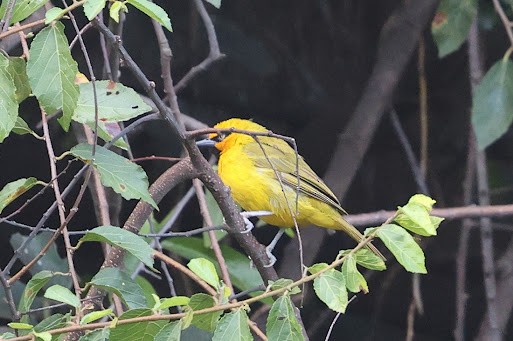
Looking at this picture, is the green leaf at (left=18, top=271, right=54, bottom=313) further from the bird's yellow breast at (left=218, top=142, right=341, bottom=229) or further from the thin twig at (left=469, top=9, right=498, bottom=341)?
the thin twig at (left=469, top=9, right=498, bottom=341)

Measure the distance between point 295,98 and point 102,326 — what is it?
108 inches

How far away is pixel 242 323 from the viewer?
134cm

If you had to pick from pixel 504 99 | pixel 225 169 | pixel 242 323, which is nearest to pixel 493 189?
pixel 504 99

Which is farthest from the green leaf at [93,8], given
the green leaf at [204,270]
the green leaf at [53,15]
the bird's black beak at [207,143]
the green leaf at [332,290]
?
the bird's black beak at [207,143]

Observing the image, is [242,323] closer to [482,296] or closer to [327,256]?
[327,256]

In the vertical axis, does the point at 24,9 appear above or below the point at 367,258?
above

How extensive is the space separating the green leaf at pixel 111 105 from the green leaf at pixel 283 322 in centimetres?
50

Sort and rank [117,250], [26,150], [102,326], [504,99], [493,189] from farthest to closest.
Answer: [493,189] < [26,150] < [504,99] < [117,250] < [102,326]

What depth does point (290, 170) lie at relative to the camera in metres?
3.12

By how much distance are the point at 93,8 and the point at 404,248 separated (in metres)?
0.60

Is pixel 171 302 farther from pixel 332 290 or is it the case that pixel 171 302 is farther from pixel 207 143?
pixel 207 143

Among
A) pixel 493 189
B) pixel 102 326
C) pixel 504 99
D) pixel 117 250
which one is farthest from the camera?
pixel 493 189

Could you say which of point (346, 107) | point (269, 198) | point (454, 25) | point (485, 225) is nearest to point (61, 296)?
point (269, 198)

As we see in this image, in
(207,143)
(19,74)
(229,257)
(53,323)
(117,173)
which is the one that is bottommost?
(229,257)
